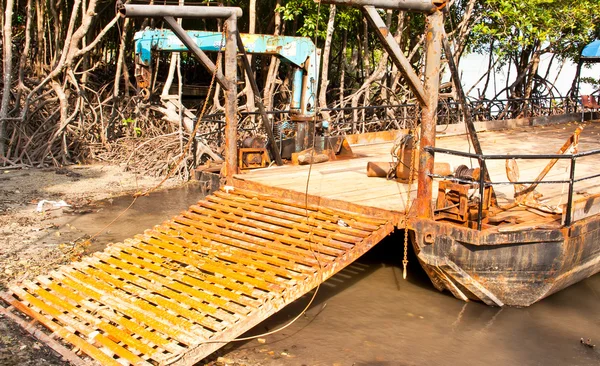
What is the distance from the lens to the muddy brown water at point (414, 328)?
5730 mm

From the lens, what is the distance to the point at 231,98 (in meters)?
7.68

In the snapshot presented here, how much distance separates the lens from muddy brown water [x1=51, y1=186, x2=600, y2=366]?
5.73 meters

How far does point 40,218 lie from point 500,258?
6.55 m

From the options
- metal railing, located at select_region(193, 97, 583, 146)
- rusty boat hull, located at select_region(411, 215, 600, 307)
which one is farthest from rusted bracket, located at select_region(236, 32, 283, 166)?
rusty boat hull, located at select_region(411, 215, 600, 307)

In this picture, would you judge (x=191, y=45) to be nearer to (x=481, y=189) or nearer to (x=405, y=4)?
(x=405, y=4)

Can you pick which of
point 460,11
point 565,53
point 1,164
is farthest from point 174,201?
point 565,53

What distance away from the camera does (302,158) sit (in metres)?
9.07

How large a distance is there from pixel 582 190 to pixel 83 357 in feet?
19.1

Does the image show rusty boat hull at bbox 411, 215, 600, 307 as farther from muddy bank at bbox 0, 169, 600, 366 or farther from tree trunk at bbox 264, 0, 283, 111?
tree trunk at bbox 264, 0, 283, 111

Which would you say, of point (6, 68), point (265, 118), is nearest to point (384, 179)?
point (265, 118)

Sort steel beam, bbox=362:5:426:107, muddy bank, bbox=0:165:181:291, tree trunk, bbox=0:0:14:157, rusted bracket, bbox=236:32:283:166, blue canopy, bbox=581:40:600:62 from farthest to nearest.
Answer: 1. blue canopy, bbox=581:40:600:62
2. tree trunk, bbox=0:0:14:157
3. rusted bracket, bbox=236:32:283:166
4. muddy bank, bbox=0:165:181:291
5. steel beam, bbox=362:5:426:107

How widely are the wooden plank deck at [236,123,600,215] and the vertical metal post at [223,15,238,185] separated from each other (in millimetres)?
174

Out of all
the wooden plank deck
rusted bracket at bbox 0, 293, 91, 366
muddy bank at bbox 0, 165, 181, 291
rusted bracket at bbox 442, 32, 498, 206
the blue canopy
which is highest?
the blue canopy

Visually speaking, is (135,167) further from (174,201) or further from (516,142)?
(516,142)
